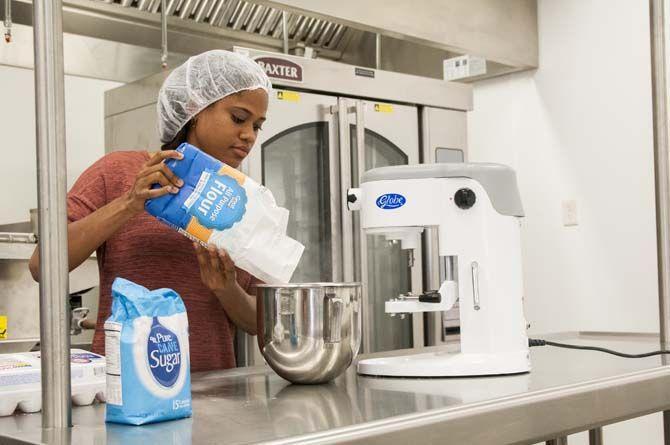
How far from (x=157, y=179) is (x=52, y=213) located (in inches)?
20.2

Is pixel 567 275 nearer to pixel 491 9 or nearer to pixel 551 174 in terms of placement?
pixel 551 174

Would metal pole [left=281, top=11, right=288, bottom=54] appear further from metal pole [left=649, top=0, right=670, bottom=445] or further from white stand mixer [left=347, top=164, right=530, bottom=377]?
white stand mixer [left=347, top=164, right=530, bottom=377]

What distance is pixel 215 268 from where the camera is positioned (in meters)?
1.46

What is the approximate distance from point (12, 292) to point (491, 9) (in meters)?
2.28

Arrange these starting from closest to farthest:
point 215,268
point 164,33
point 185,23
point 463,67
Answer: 1. point 215,268
2. point 164,33
3. point 185,23
4. point 463,67

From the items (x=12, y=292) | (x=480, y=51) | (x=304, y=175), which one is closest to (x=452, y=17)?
(x=480, y=51)

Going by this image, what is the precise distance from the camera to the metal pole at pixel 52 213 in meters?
0.82

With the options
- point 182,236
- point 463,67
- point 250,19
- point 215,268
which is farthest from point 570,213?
point 215,268

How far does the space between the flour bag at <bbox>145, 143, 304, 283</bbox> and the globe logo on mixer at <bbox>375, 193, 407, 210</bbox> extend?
171 mm

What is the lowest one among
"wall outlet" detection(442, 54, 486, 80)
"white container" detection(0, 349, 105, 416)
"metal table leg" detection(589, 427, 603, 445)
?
"metal table leg" detection(589, 427, 603, 445)

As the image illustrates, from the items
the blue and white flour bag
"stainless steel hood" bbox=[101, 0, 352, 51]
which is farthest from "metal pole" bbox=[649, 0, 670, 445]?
"stainless steel hood" bbox=[101, 0, 352, 51]

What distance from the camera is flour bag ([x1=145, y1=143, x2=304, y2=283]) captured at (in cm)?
130

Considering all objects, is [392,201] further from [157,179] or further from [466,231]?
[157,179]

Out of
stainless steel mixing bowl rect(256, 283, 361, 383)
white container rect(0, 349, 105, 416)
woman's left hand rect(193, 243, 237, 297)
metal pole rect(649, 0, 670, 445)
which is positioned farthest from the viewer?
metal pole rect(649, 0, 670, 445)
